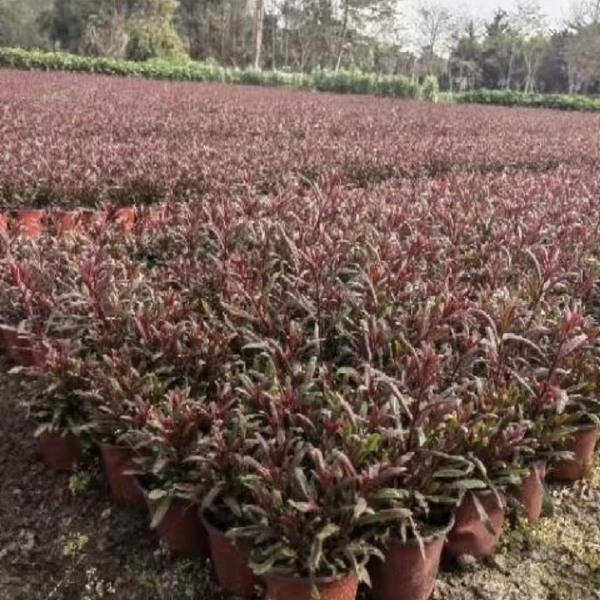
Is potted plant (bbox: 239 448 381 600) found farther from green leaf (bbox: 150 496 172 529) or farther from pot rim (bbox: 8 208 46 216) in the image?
pot rim (bbox: 8 208 46 216)

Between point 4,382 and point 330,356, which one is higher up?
point 330,356

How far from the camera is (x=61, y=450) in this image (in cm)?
328

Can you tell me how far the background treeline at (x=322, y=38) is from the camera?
42281 millimetres

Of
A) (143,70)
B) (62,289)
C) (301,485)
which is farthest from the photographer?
(143,70)

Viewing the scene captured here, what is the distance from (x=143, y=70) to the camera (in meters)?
31.5

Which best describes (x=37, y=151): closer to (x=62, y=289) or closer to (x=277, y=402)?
(x=62, y=289)

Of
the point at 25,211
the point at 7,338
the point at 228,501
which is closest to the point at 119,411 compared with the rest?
the point at 228,501

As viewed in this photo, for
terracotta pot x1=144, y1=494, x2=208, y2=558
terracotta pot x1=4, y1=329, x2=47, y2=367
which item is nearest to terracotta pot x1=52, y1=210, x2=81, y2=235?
terracotta pot x1=4, y1=329, x2=47, y2=367

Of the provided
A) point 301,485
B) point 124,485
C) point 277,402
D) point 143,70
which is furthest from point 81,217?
point 143,70

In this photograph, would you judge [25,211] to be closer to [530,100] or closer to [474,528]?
[474,528]

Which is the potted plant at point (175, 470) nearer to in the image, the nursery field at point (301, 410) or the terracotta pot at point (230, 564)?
the nursery field at point (301, 410)

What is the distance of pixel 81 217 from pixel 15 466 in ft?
8.24

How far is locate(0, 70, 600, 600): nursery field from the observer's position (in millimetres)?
2436

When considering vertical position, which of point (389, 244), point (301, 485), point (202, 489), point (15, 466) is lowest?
point (15, 466)
